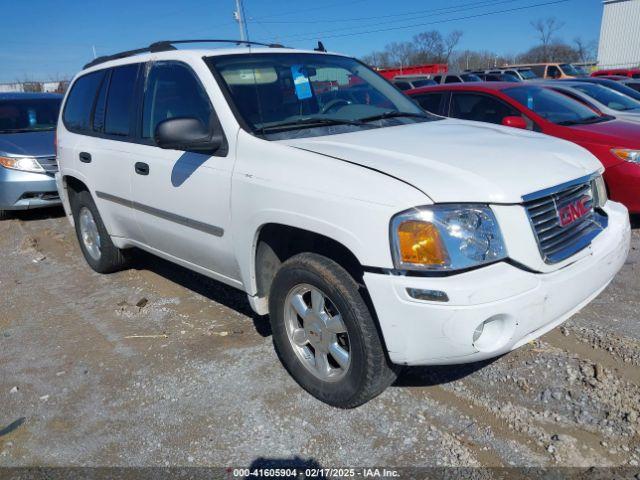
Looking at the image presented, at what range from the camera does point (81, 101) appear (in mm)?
4867

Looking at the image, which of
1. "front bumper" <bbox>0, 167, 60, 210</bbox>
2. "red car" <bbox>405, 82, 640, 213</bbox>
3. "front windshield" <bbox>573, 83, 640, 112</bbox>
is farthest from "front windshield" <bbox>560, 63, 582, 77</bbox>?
"front bumper" <bbox>0, 167, 60, 210</bbox>

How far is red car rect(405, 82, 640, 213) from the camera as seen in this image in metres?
5.34

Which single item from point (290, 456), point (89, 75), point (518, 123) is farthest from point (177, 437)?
point (518, 123)

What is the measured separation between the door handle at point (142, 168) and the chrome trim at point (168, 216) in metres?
0.24

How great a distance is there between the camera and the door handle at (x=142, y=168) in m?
3.70

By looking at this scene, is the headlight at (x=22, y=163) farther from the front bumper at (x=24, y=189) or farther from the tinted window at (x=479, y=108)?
the tinted window at (x=479, y=108)

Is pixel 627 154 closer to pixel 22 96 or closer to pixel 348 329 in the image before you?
pixel 348 329

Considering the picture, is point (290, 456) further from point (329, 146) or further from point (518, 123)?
point (518, 123)

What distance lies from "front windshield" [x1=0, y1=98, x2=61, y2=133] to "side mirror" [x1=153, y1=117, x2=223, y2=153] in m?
6.39

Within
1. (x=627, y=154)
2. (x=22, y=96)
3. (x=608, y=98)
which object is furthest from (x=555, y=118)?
(x=22, y=96)

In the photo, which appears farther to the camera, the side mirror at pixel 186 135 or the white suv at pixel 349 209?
the side mirror at pixel 186 135

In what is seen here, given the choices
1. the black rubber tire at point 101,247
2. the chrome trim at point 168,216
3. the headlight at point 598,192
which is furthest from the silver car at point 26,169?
the headlight at point 598,192

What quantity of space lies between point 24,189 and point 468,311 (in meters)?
6.80

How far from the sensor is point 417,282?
7.47ft
